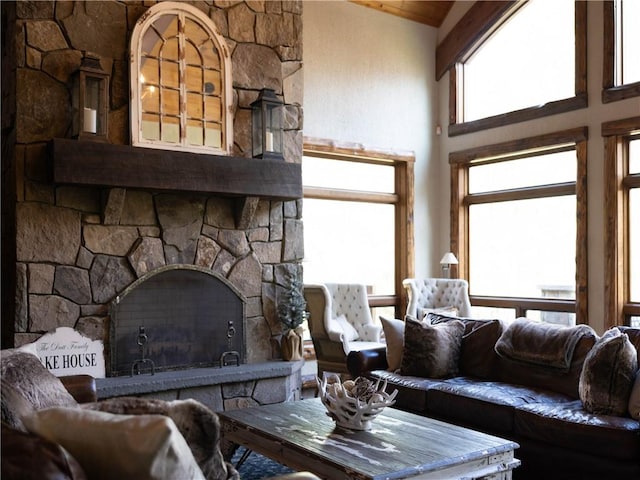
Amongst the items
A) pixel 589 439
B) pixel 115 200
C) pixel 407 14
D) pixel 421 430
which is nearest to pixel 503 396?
pixel 589 439

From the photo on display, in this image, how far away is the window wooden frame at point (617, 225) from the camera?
6191mm

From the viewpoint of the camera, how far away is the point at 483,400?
3.85 meters

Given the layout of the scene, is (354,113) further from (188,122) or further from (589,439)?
(589,439)

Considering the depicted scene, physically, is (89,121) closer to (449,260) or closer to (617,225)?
(449,260)

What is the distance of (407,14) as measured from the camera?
7.71 m

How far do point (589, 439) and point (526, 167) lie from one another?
4528 millimetres

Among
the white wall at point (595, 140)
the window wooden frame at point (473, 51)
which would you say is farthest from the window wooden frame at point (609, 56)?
the window wooden frame at point (473, 51)

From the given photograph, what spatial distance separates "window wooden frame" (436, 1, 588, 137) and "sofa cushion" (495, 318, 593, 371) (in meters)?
3.22

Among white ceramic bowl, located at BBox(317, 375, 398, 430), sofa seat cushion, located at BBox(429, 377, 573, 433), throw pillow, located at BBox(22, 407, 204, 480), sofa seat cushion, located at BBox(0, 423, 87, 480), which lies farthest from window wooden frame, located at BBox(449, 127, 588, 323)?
sofa seat cushion, located at BBox(0, 423, 87, 480)

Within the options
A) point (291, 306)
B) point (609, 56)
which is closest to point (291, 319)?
point (291, 306)

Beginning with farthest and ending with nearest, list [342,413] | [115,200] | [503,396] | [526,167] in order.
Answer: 1. [526,167]
2. [115,200]
3. [503,396]
4. [342,413]

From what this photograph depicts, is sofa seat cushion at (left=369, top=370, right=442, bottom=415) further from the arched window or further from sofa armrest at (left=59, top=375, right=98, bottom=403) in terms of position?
the arched window

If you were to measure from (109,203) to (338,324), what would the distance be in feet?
9.37

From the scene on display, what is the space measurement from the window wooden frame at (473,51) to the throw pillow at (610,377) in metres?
3.77
